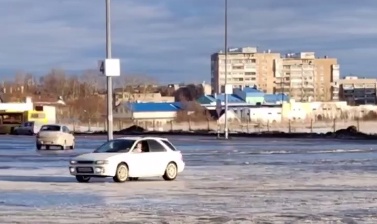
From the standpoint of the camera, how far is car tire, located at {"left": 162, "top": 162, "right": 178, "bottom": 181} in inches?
1118

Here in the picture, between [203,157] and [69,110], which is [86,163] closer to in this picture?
[203,157]

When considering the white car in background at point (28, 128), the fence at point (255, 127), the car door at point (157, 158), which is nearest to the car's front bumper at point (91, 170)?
the car door at point (157, 158)

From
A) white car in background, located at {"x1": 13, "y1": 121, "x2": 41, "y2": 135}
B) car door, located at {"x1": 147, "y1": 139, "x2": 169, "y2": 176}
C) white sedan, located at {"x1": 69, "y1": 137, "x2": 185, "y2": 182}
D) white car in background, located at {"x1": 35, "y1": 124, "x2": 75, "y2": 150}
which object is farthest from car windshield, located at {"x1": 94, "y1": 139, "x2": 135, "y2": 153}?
white car in background, located at {"x1": 13, "y1": 121, "x2": 41, "y2": 135}

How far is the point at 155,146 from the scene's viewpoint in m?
28.5

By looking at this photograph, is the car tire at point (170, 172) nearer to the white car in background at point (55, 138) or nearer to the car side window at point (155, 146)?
the car side window at point (155, 146)

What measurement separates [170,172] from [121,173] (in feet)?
6.74

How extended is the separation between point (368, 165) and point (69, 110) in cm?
12726

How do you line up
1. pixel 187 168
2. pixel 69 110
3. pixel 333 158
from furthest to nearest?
pixel 69 110 → pixel 333 158 → pixel 187 168

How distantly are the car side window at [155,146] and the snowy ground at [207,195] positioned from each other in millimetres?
972

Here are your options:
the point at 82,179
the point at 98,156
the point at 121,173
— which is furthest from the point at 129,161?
the point at 82,179

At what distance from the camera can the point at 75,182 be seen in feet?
89.5

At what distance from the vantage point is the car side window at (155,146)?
2831cm

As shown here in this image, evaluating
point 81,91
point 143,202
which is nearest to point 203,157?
point 143,202

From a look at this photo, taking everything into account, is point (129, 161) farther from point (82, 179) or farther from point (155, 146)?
point (82, 179)
